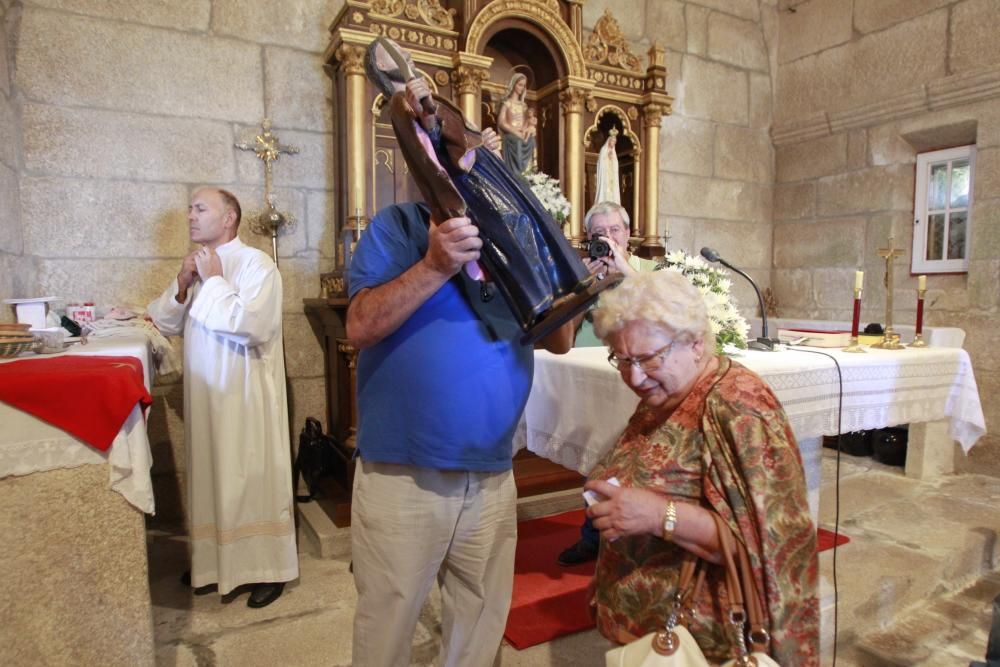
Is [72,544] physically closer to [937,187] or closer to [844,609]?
[844,609]

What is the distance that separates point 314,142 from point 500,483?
3180mm

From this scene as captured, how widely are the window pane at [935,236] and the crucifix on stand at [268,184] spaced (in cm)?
519

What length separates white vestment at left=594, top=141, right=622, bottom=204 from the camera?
15.1 feet

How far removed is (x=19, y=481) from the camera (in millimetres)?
1566

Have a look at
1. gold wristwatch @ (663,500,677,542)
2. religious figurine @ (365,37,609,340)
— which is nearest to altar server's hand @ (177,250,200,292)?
religious figurine @ (365,37,609,340)

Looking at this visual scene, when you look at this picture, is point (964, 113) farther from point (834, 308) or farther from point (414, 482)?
point (414, 482)

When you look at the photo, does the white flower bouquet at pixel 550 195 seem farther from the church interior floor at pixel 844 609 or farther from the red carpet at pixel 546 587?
the church interior floor at pixel 844 609

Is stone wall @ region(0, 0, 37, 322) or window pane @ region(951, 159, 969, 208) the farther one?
window pane @ region(951, 159, 969, 208)

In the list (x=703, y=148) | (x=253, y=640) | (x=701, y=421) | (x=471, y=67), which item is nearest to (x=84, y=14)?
(x=471, y=67)

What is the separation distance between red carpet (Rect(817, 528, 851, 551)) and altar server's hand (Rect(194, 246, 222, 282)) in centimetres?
324

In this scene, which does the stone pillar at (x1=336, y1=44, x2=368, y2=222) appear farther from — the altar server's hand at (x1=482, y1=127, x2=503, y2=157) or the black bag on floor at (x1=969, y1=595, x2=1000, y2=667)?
the black bag on floor at (x1=969, y1=595, x2=1000, y2=667)

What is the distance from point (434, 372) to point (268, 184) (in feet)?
9.71

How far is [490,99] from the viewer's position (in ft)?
14.9

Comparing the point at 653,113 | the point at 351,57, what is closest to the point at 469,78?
the point at 351,57
